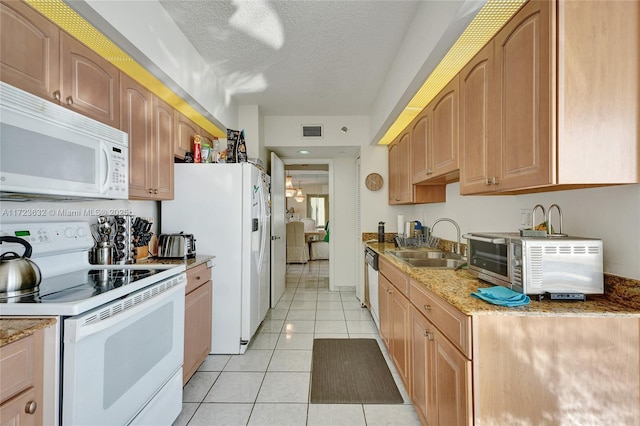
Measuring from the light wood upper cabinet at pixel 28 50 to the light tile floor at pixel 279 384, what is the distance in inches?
77.2

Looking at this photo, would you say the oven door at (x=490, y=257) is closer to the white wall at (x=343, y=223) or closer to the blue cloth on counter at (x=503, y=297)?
the blue cloth on counter at (x=503, y=297)

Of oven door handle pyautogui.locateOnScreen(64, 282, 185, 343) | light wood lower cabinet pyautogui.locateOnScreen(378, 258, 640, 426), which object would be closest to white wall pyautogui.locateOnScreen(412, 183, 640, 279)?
light wood lower cabinet pyautogui.locateOnScreen(378, 258, 640, 426)

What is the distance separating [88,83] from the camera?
1614 mm

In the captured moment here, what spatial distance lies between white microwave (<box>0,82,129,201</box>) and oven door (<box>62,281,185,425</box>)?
61 cm

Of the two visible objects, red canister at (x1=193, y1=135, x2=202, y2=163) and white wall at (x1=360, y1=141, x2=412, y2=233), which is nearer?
red canister at (x1=193, y1=135, x2=202, y2=163)

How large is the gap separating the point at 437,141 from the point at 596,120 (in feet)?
3.88

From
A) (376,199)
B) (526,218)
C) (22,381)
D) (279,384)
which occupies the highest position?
(376,199)

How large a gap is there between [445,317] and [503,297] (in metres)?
0.27

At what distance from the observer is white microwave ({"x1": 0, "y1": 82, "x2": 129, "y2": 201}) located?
3.76 feet

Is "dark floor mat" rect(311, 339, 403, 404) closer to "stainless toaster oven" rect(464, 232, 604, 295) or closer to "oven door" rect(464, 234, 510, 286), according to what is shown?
"oven door" rect(464, 234, 510, 286)

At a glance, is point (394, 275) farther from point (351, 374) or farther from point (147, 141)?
point (147, 141)

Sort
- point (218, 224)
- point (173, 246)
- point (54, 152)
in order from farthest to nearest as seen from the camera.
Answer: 1. point (218, 224)
2. point (173, 246)
3. point (54, 152)

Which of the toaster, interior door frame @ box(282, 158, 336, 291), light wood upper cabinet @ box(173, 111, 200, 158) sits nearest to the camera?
the toaster

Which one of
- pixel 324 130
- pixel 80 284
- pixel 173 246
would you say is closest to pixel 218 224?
pixel 173 246
